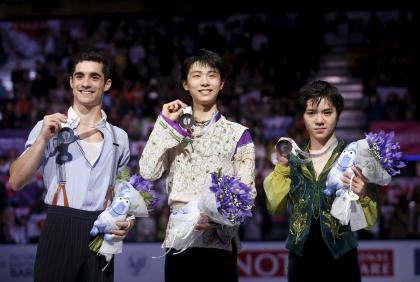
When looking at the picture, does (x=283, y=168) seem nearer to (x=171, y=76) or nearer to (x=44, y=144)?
(x=44, y=144)

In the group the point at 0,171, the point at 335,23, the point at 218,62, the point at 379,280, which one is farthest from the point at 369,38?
the point at 218,62

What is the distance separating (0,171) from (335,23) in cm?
478

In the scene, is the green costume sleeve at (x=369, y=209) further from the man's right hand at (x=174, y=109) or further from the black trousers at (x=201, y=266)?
the man's right hand at (x=174, y=109)

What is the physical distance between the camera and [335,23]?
944 cm

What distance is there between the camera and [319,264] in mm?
3154

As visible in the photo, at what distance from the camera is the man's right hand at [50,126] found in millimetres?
2971

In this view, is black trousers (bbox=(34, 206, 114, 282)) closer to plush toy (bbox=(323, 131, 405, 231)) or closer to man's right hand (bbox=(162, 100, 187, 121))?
man's right hand (bbox=(162, 100, 187, 121))

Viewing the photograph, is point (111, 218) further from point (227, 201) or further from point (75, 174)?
point (227, 201)

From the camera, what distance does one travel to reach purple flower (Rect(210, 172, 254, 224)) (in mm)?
2877

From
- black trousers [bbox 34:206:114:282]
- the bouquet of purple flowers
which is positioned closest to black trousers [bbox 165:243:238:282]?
the bouquet of purple flowers

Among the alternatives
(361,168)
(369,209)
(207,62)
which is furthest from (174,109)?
(369,209)

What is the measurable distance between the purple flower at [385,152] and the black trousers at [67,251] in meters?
1.27

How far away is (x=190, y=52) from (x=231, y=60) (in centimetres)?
A: 57

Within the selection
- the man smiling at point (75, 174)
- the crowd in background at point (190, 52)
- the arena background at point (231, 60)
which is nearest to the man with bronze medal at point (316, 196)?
the man smiling at point (75, 174)
